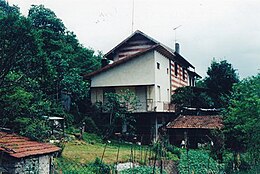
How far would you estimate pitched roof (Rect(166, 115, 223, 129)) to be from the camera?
80.6ft

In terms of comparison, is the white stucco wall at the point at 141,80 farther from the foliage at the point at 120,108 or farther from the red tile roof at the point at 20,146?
the red tile roof at the point at 20,146

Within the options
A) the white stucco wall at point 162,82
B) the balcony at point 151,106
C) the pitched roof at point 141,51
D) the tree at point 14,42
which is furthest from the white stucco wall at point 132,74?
the tree at point 14,42

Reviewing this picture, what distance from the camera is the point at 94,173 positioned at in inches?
487

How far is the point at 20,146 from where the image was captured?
36.6 feet

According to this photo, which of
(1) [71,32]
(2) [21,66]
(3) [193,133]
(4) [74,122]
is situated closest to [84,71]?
(1) [71,32]

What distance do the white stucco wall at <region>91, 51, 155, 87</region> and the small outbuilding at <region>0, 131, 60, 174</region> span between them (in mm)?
→ 15169

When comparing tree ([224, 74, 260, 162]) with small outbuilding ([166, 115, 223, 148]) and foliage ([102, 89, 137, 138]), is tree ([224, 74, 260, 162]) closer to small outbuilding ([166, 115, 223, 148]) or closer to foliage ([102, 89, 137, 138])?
small outbuilding ([166, 115, 223, 148])

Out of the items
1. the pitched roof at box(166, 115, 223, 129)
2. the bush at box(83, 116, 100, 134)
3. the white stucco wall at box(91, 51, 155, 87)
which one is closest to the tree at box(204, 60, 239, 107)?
the pitched roof at box(166, 115, 223, 129)

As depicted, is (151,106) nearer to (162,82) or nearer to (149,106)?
(149,106)

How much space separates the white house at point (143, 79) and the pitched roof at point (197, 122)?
1.57 metres

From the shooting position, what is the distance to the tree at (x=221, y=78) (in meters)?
34.9

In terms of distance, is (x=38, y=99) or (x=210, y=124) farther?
(x=210, y=124)

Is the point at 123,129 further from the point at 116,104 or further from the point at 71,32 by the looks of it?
the point at 71,32

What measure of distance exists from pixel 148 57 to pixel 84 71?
27.4ft
